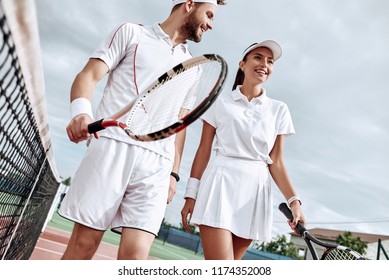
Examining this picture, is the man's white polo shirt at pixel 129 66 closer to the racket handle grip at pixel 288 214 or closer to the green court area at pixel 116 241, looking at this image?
the racket handle grip at pixel 288 214

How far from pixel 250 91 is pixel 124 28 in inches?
26.1

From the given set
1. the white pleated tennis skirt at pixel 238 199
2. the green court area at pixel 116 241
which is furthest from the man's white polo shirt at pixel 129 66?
the green court area at pixel 116 241

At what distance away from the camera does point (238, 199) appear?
5.84ft

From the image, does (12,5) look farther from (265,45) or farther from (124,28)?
(265,45)

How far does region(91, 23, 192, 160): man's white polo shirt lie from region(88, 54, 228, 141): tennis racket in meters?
0.05

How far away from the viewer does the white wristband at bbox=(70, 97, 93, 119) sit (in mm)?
1271

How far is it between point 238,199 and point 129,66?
2.21ft

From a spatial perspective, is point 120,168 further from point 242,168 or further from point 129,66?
point 242,168

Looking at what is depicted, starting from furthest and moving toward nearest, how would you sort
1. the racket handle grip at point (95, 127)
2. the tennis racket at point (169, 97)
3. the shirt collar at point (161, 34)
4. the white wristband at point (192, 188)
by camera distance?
the white wristband at point (192, 188) → the shirt collar at point (161, 34) → the tennis racket at point (169, 97) → the racket handle grip at point (95, 127)

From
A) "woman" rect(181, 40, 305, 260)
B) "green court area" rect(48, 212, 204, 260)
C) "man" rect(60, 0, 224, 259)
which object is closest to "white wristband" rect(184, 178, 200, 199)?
"woman" rect(181, 40, 305, 260)

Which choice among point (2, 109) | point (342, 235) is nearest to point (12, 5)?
point (2, 109)

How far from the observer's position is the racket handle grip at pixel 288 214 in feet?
5.93

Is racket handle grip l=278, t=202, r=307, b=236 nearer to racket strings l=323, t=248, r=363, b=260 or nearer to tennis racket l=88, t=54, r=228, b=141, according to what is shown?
racket strings l=323, t=248, r=363, b=260

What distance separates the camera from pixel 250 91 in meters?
1.95
